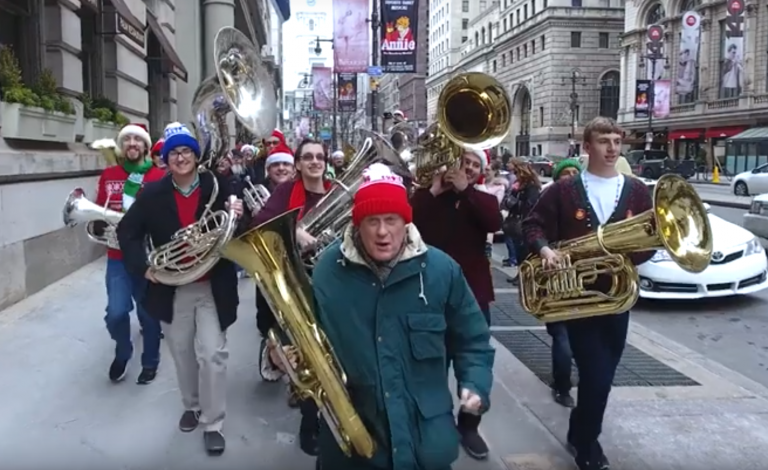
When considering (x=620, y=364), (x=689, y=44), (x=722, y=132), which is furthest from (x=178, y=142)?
(x=722, y=132)

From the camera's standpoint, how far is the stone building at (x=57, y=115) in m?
7.23

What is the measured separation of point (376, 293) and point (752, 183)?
1044 inches

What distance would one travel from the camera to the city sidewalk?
4.07 m

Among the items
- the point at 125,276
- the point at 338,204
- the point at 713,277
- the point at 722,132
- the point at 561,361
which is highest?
the point at 722,132

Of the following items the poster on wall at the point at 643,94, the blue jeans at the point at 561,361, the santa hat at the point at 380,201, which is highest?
the poster on wall at the point at 643,94

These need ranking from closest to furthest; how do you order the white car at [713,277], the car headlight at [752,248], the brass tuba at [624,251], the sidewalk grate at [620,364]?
the brass tuba at [624,251]
the sidewalk grate at [620,364]
the white car at [713,277]
the car headlight at [752,248]

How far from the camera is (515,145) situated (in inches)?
3103

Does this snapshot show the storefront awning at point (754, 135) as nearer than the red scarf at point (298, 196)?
No

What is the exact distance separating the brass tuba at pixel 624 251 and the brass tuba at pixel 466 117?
80 centimetres

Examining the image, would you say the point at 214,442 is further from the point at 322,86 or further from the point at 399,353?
the point at 322,86

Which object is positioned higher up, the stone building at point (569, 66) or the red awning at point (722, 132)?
the stone building at point (569, 66)

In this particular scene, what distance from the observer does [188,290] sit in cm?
404

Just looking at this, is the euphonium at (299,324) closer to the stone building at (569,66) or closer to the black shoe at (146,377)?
the black shoe at (146,377)

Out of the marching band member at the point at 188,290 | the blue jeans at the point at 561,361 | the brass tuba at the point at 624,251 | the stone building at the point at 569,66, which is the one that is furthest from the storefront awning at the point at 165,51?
the stone building at the point at 569,66
